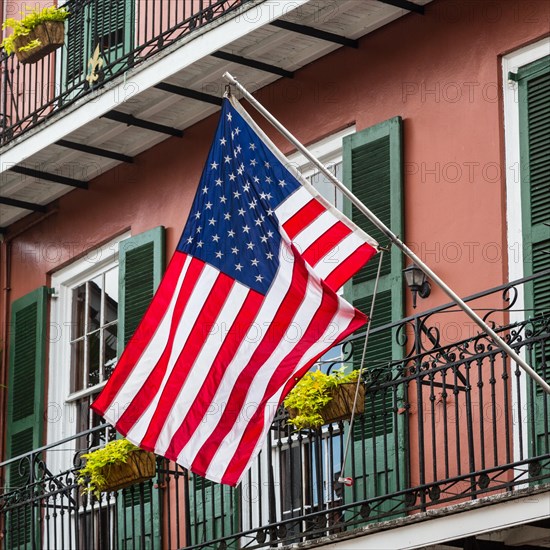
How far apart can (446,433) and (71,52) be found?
570 cm

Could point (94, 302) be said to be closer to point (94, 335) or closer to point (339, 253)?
point (94, 335)

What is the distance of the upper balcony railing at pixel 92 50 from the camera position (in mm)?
12680

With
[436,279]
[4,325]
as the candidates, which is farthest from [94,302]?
[436,279]

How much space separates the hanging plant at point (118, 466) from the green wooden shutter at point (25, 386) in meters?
2.11

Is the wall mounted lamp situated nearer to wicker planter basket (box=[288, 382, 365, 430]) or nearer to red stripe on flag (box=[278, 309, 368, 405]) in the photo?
wicker planter basket (box=[288, 382, 365, 430])

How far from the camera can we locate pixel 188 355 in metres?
9.57

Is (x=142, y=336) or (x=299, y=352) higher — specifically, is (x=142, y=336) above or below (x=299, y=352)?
above

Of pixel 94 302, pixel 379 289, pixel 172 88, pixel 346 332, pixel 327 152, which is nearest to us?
pixel 346 332

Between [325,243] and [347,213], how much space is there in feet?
7.40

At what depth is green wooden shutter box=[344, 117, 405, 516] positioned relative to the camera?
10453 mm

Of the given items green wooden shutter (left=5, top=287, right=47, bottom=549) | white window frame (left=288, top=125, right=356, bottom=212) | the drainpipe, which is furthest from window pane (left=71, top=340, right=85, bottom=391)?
white window frame (left=288, top=125, right=356, bottom=212)

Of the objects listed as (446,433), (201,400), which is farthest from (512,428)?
(201,400)

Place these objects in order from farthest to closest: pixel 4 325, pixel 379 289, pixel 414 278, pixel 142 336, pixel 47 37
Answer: pixel 4 325 → pixel 47 37 → pixel 379 289 → pixel 414 278 → pixel 142 336

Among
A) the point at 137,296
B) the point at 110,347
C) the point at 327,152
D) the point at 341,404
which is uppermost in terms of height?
the point at 327,152
